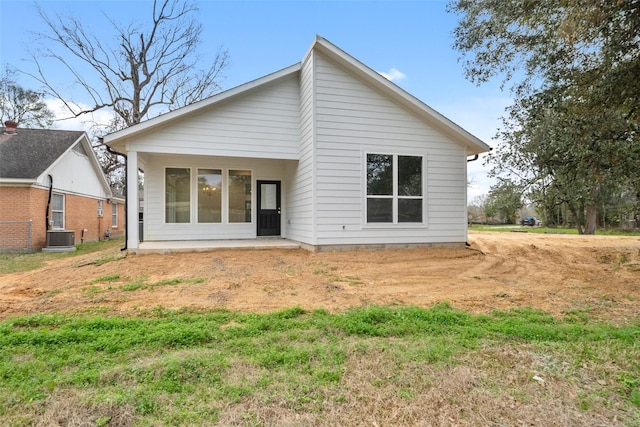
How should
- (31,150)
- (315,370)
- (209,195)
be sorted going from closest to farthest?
(315,370) → (209,195) → (31,150)

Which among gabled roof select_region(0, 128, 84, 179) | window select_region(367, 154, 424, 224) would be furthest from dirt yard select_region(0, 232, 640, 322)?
gabled roof select_region(0, 128, 84, 179)

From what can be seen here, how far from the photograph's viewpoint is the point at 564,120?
8023 millimetres

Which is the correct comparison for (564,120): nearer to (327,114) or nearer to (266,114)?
(327,114)

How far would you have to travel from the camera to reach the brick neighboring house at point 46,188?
11.5 m

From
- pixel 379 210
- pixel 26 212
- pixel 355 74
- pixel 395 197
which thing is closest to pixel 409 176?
pixel 395 197

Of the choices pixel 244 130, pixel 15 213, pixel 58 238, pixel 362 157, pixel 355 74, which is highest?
pixel 355 74

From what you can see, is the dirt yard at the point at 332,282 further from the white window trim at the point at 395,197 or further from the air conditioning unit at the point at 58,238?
the air conditioning unit at the point at 58,238

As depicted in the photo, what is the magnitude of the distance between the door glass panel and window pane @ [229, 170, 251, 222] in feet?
1.39

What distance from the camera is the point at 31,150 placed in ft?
42.2

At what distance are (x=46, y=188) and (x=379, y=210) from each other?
12.1 metres

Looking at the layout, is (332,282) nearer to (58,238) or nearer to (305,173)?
(305,173)

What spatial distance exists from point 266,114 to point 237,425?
8.57 m

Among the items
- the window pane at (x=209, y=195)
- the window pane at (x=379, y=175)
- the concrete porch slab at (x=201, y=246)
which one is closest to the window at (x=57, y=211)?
the concrete porch slab at (x=201, y=246)

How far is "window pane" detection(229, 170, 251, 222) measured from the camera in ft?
35.5
